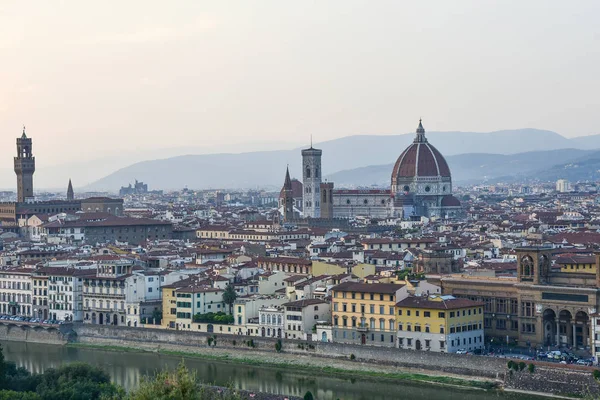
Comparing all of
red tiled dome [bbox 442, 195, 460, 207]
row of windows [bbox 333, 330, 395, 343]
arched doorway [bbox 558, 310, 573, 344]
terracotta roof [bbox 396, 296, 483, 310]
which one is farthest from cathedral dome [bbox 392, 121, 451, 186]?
arched doorway [bbox 558, 310, 573, 344]

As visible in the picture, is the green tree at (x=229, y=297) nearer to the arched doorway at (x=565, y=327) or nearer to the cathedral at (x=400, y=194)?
the arched doorway at (x=565, y=327)

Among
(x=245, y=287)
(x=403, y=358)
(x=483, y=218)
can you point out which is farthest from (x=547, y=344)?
(x=483, y=218)

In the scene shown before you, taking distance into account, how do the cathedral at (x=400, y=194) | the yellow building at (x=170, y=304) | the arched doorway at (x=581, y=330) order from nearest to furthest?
the arched doorway at (x=581, y=330)
the yellow building at (x=170, y=304)
the cathedral at (x=400, y=194)

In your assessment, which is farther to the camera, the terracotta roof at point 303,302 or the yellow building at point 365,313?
the terracotta roof at point 303,302

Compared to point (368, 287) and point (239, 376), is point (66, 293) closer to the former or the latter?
point (239, 376)

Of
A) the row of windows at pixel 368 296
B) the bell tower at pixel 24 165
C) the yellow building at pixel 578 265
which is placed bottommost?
the row of windows at pixel 368 296

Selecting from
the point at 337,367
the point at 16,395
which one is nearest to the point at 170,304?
the point at 337,367

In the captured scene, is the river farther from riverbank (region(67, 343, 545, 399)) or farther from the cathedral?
the cathedral

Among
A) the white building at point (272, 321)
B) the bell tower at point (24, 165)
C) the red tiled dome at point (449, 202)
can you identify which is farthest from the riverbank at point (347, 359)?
the red tiled dome at point (449, 202)
